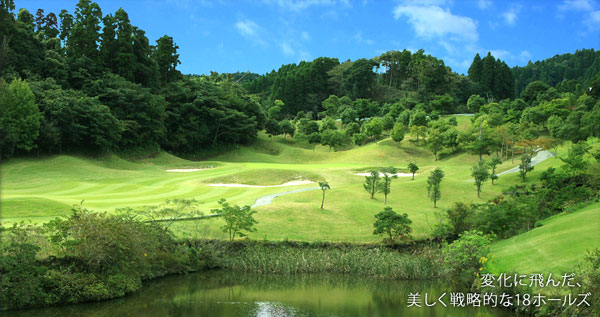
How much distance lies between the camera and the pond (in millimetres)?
19672

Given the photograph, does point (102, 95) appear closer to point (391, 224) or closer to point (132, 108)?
point (132, 108)

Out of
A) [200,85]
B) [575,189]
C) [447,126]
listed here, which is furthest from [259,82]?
[575,189]

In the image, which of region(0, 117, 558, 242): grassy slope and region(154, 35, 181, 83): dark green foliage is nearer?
region(0, 117, 558, 242): grassy slope

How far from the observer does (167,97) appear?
7900 centimetres

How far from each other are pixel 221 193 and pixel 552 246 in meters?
25.5

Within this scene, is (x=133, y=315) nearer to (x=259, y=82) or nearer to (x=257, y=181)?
(x=257, y=181)

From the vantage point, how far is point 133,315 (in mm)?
19219

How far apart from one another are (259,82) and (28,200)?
408 ft

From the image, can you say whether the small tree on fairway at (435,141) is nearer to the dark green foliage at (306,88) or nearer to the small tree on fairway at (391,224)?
the dark green foliage at (306,88)

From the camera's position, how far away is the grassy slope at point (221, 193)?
30.0 meters

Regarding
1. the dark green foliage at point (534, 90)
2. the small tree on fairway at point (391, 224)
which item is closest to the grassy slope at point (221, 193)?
the small tree on fairway at point (391, 224)

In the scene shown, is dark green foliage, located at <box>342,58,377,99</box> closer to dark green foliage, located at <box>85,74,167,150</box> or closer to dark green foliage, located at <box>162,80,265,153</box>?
dark green foliage, located at <box>162,80,265,153</box>

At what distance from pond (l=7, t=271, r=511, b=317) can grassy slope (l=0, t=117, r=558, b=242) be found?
4.36m

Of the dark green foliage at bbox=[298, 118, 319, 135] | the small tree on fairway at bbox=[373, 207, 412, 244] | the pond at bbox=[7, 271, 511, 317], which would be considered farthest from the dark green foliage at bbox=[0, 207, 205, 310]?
the dark green foliage at bbox=[298, 118, 319, 135]
